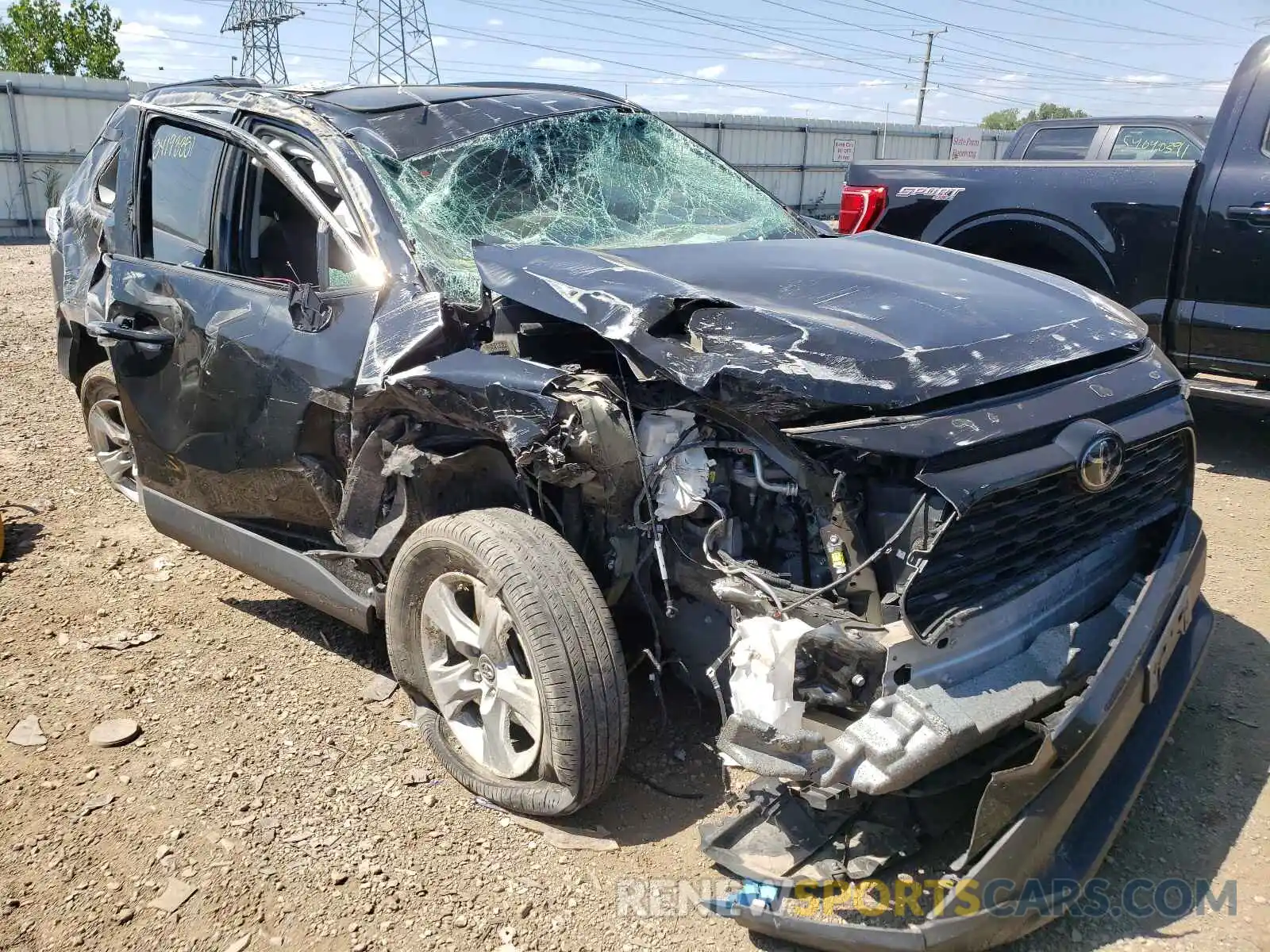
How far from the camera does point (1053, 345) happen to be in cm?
262

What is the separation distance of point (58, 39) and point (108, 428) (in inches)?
1394

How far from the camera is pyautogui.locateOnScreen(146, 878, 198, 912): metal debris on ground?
2498 millimetres

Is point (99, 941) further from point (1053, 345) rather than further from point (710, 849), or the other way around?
point (1053, 345)

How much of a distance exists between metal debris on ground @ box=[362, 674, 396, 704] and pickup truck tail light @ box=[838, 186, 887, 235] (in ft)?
14.4

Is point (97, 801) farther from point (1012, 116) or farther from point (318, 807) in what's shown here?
point (1012, 116)

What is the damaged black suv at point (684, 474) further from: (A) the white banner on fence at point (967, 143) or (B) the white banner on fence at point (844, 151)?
(A) the white banner on fence at point (967, 143)

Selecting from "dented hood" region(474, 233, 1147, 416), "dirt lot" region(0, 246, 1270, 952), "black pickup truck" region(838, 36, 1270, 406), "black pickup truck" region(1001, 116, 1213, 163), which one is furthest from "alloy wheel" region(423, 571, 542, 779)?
"black pickup truck" region(1001, 116, 1213, 163)

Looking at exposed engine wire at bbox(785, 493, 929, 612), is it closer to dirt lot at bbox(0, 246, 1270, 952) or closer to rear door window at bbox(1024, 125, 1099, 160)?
dirt lot at bbox(0, 246, 1270, 952)

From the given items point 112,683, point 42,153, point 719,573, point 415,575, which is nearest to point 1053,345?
point 719,573

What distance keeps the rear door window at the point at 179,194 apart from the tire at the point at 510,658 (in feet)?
5.50

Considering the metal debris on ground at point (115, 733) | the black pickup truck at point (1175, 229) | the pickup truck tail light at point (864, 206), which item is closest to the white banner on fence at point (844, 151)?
the pickup truck tail light at point (864, 206)

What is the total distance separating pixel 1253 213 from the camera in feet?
16.8

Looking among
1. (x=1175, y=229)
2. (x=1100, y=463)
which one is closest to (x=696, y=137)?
(x=1175, y=229)

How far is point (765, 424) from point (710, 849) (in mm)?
1037
